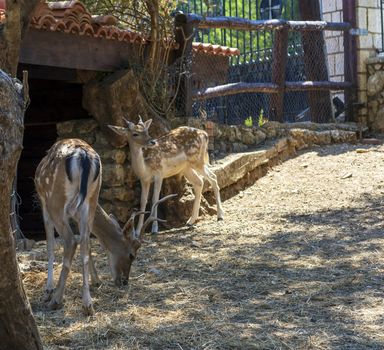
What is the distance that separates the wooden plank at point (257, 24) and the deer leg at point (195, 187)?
2112 millimetres

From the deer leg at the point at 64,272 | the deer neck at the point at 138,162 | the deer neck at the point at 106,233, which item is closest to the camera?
the deer leg at the point at 64,272

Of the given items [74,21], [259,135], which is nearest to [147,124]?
[74,21]

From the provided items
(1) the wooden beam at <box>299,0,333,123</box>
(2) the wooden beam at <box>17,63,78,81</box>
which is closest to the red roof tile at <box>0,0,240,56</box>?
(2) the wooden beam at <box>17,63,78,81</box>

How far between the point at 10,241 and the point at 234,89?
8.03 meters

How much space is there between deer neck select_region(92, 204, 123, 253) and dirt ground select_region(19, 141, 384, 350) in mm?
321

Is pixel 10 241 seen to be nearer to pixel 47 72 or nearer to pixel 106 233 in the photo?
pixel 106 233

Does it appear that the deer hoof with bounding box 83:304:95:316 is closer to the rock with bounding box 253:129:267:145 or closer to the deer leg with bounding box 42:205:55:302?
the deer leg with bounding box 42:205:55:302

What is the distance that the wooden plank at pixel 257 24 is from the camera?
10.9 meters

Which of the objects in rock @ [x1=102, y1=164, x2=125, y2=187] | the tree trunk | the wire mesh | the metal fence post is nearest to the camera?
the tree trunk

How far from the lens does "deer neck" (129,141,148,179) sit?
9.65 meters

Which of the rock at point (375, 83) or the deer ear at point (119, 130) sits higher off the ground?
the rock at point (375, 83)

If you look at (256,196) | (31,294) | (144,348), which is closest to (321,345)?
(144,348)

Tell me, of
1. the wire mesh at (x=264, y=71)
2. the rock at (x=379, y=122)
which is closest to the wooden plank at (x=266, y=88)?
the wire mesh at (x=264, y=71)

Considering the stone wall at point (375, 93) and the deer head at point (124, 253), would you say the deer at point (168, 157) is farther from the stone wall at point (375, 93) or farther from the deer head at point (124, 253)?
the stone wall at point (375, 93)
